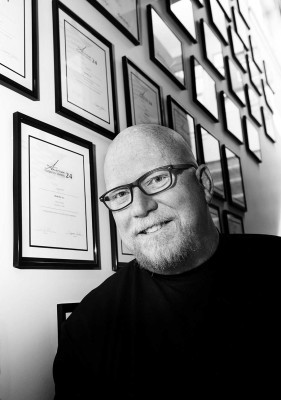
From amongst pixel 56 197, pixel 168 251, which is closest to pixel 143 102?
pixel 56 197

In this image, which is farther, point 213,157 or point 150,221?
point 213,157

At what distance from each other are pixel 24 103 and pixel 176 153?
47 cm

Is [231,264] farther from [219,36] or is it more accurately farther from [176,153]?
[219,36]

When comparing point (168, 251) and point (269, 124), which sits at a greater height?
point (269, 124)

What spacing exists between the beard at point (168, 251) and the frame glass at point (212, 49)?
6.32ft

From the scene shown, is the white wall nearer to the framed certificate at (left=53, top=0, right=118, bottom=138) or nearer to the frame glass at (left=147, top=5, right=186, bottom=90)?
the framed certificate at (left=53, top=0, right=118, bottom=138)

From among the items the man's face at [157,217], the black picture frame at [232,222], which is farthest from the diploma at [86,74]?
the black picture frame at [232,222]

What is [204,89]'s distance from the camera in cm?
243

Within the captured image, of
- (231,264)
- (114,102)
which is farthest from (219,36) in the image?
(231,264)

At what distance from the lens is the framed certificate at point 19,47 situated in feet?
3.25

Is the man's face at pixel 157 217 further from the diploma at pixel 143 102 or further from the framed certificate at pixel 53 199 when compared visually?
the diploma at pixel 143 102

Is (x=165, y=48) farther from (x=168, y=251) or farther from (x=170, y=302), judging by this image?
(x=170, y=302)

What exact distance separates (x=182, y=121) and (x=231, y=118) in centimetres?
102

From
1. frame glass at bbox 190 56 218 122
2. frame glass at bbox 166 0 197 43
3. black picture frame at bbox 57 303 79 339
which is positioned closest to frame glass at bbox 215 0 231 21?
frame glass at bbox 166 0 197 43
